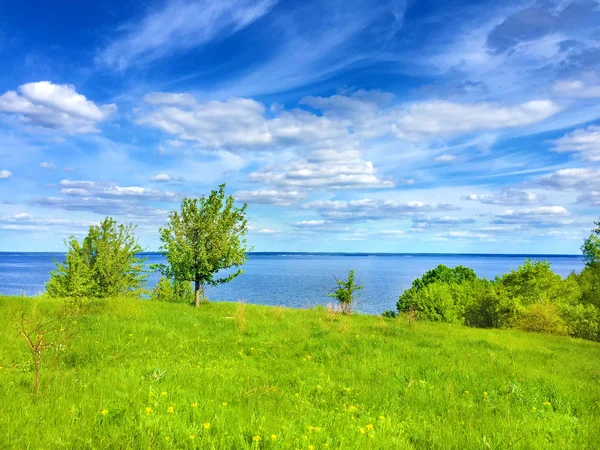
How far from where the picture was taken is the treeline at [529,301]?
106 feet

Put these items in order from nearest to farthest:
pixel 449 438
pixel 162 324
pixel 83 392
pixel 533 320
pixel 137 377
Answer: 1. pixel 449 438
2. pixel 83 392
3. pixel 137 377
4. pixel 162 324
5. pixel 533 320

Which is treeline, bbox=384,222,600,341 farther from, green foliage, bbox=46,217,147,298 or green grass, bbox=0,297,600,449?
green foliage, bbox=46,217,147,298

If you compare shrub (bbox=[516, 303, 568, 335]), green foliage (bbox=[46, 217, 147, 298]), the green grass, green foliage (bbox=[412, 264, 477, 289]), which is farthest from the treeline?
green foliage (bbox=[46, 217, 147, 298])

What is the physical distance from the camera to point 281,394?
302 inches

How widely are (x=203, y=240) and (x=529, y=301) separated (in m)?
36.6

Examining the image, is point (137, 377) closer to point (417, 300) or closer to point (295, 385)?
point (295, 385)

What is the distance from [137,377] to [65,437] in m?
2.89

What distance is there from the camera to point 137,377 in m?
8.12

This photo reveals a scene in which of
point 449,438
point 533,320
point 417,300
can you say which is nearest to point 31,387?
point 449,438

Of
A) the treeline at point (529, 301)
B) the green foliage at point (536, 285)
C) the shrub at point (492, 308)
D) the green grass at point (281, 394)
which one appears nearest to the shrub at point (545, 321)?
the treeline at point (529, 301)

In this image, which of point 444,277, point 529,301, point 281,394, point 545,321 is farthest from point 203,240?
point 444,277

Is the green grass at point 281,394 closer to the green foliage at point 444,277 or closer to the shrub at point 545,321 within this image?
the shrub at point 545,321

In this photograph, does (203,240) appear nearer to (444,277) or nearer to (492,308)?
(492,308)

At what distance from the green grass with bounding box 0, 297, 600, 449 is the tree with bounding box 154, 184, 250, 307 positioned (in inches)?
406
